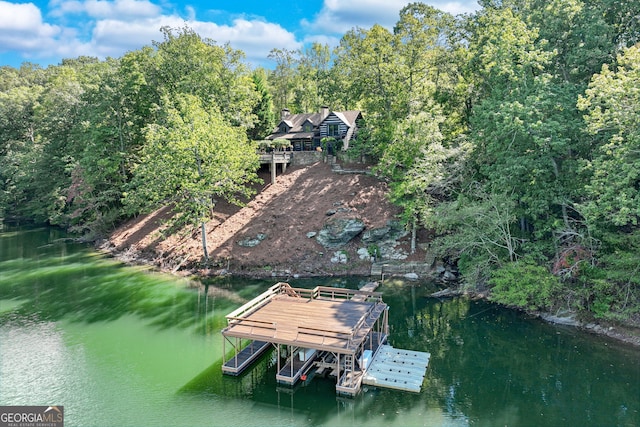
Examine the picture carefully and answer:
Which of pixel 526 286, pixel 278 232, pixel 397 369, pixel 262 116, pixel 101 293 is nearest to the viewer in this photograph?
pixel 397 369

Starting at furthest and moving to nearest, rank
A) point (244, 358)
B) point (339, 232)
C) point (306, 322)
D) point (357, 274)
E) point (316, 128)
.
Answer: point (316, 128) → point (339, 232) → point (357, 274) → point (244, 358) → point (306, 322)

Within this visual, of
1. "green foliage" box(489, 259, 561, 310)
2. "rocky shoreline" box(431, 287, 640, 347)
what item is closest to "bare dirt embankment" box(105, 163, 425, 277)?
"green foliage" box(489, 259, 561, 310)

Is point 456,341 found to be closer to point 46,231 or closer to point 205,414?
point 205,414

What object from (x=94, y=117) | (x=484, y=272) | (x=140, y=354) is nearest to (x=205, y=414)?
(x=140, y=354)

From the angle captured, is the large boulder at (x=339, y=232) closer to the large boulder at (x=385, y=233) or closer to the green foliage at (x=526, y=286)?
the large boulder at (x=385, y=233)

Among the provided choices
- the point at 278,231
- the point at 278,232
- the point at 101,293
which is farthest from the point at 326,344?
the point at 101,293

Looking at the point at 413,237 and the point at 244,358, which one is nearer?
the point at 244,358

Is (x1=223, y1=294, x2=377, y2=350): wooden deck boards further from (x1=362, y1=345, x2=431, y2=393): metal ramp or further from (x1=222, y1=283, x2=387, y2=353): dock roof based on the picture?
(x1=362, y1=345, x2=431, y2=393): metal ramp

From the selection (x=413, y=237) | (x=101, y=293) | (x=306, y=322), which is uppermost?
(x=413, y=237)

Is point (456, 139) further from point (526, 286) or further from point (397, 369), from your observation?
point (397, 369)
